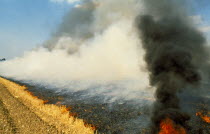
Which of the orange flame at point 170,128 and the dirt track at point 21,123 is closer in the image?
the orange flame at point 170,128

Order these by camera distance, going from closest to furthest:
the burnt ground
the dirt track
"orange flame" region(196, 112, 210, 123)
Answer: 1. the dirt track
2. the burnt ground
3. "orange flame" region(196, 112, 210, 123)

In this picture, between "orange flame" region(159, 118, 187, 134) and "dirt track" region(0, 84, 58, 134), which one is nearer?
"orange flame" region(159, 118, 187, 134)

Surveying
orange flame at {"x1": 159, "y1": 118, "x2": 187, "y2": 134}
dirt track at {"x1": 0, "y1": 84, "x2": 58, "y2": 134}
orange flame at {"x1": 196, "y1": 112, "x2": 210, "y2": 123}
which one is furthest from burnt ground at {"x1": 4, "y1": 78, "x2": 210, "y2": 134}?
dirt track at {"x1": 0, "y1": 84, "x2": 58, "y2": 134}

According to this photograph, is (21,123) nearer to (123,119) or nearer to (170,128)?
(123,119)

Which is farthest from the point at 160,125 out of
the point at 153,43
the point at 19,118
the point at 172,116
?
the point at 19,118

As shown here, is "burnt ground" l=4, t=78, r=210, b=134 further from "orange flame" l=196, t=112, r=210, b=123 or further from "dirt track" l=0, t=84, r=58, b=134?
"dirt track" l=0, t=84, r=58, b=134

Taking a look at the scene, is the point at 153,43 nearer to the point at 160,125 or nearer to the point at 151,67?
the point at 151,67

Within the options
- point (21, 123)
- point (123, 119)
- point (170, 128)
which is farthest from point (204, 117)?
point (21, 123)

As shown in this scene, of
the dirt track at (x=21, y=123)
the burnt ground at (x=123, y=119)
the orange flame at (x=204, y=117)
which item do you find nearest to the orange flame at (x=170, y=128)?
the burnt ground at (x=123, y=119)

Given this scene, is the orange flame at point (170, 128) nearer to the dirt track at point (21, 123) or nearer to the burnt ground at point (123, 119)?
the burnt ground at point (123, 119)

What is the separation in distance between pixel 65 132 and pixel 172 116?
23.8 feet

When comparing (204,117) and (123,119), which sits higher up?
(204,117)

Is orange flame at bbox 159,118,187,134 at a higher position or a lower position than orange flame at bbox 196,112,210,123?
lower

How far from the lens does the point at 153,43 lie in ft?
41.5
